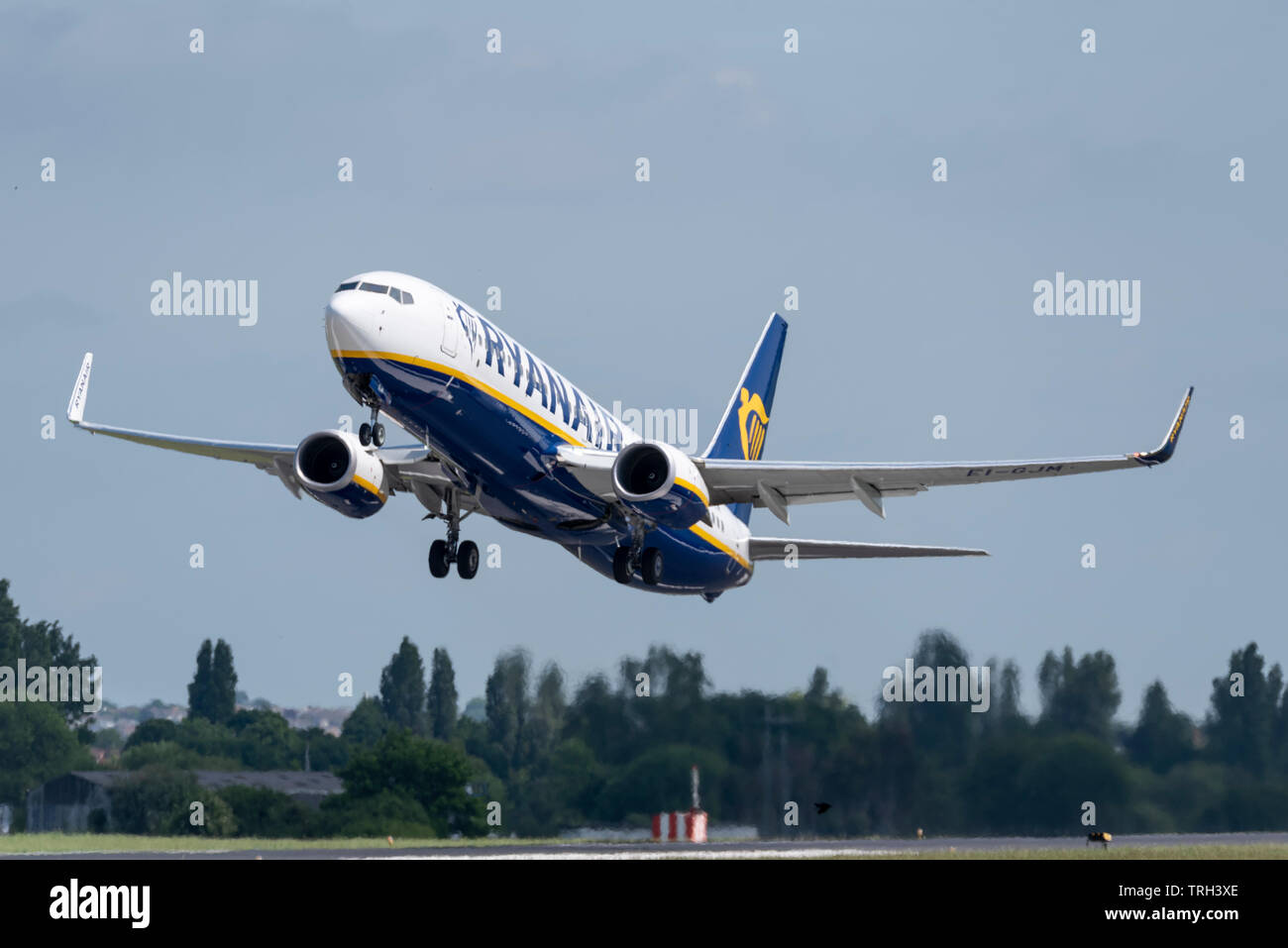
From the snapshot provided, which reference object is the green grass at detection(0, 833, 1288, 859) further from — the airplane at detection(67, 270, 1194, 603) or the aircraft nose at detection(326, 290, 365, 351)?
the aircraft nose at detection(326, 290, 365, 351)

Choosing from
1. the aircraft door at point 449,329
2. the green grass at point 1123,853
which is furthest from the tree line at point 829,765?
the aircraft door at point 449,329

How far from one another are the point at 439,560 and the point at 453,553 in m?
0.36

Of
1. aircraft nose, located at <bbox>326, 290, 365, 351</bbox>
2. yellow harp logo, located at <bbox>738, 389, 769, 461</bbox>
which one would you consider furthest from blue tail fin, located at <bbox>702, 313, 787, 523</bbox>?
aircraft nose, located at <bbox>326, 290, 365, 351</bbox>

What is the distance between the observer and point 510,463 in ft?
116

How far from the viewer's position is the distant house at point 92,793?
4966 cm

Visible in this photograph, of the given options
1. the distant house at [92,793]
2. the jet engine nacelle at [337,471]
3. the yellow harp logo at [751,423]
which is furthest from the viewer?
the yellow harp logo at [751,423]

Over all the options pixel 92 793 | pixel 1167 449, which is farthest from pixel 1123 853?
pixel 92 793

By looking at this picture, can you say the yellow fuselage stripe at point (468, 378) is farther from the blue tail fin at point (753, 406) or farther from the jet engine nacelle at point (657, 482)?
the blue tail fin at point (753, 406)

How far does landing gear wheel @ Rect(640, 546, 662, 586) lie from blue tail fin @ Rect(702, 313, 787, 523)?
9040mm

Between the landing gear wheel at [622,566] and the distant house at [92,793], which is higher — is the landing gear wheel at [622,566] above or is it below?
above

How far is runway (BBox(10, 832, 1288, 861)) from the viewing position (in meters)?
36.6
